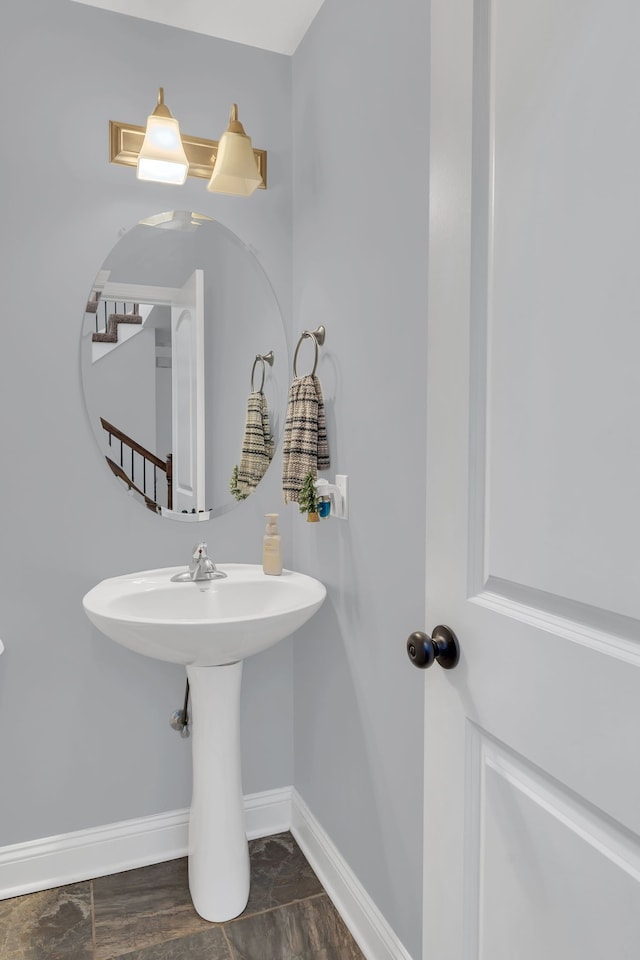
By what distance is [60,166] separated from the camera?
173 cm

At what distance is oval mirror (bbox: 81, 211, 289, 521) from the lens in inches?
71.4

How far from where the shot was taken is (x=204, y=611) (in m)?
1.77

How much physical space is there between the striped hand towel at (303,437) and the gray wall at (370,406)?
43mm

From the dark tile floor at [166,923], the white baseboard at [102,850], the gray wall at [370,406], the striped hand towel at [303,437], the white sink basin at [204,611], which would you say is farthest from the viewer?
the white baseboard at [102,850]

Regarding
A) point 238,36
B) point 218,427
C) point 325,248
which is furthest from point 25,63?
point 218,427

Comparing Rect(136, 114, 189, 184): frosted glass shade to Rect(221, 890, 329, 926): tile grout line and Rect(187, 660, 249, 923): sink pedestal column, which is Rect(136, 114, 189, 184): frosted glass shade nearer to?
Rect(187, 660, 249, 923): sink pedestal column

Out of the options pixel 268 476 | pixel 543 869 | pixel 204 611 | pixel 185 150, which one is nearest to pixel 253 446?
pixel 268 476

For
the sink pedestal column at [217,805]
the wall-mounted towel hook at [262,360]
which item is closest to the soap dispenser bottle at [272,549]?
the sink pedestal column at [217,805]

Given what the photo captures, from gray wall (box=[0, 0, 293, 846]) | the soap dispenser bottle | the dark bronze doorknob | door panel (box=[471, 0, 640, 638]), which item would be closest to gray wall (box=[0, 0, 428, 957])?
gray wall (box=[0, 0, 293, 846])

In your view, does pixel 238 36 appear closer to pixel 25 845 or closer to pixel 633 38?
pixel 633 38

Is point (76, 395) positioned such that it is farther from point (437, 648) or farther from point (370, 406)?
point (437, 648)

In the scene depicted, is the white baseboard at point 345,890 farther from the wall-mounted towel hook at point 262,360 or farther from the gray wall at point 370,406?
the wall-mounted towel hook at point 262,360

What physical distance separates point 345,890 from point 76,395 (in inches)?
60.5

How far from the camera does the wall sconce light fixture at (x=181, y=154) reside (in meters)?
1.64
